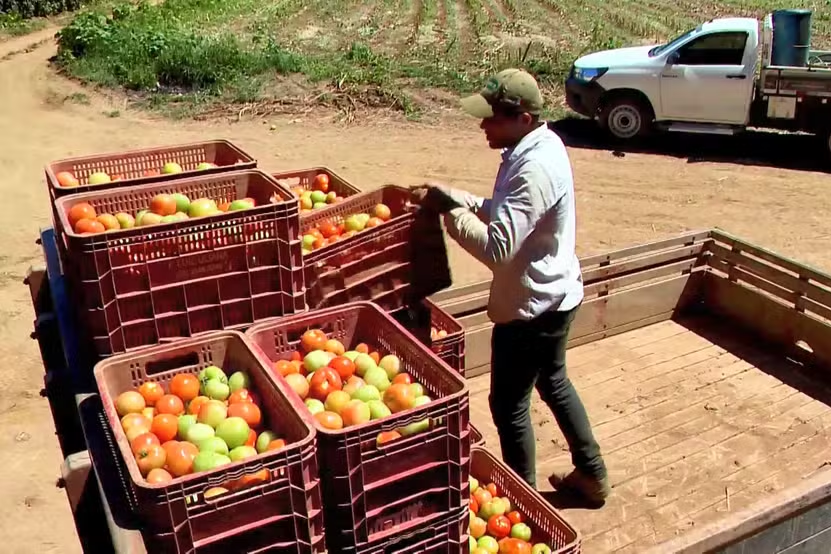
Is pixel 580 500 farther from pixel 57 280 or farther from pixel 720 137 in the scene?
pixel 720 137

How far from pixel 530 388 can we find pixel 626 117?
33.0 feet

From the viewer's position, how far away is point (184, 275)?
340cm

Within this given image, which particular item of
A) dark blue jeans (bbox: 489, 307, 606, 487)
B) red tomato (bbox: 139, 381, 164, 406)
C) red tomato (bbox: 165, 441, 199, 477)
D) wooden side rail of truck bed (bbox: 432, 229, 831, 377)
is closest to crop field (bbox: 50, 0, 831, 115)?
wooden side rail of truck bed (bbox: 432, 229, 831, 377)

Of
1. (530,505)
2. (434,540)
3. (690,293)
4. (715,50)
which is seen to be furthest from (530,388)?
(715,50)

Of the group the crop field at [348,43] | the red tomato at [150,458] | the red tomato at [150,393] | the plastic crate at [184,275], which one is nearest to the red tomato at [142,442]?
the red tomato at [150,458]

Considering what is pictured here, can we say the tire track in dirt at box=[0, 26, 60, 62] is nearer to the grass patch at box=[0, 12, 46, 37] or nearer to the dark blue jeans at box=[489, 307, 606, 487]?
the grass patch at box=[0, 12, 46, 37]

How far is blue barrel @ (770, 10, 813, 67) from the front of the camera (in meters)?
12.3

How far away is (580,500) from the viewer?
4.48m

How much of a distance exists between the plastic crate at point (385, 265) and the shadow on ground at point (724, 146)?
9361mm

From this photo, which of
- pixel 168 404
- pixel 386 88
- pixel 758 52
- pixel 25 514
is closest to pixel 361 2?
pixel 386 88

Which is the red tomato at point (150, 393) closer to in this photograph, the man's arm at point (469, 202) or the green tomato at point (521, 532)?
the man's arm at point (469, 202)

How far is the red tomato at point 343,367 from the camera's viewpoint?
336 cm

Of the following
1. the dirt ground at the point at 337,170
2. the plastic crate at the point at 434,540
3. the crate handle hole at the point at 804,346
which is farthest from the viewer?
the dirt ground at the point at 337,170

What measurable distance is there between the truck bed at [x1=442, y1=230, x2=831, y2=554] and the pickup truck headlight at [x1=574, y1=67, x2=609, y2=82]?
7.13m
